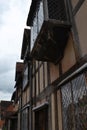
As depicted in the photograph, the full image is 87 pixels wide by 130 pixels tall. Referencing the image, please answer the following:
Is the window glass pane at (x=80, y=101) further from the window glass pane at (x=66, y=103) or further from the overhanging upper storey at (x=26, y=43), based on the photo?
the overhanging upper storey at (x=26, y=43)

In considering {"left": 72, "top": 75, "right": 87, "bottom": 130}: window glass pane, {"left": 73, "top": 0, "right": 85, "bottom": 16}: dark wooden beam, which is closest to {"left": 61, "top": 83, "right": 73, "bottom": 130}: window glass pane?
{"left": 72, "top": 75, "right": 87, "bottom": 130}: window glass pane

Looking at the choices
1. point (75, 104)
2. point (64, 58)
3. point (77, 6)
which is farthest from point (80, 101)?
point (77, 6)

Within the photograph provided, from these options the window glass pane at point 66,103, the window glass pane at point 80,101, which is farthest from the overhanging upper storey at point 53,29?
the window glass pane at point 80,101

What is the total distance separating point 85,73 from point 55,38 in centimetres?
151

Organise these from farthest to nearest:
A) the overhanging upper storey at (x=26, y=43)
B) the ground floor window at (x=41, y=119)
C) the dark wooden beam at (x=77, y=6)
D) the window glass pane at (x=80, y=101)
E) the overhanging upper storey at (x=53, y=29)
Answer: the overhanging upper storey at (x=26, y=43) → the ground floor window at (x=41, y=119) → the overhanging upper storey at (x=53, y=29) → the dark wooden beam at (x=77, y=6) → the window glass pane at (x=80, y=101)

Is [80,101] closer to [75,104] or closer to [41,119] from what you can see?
[75,104]

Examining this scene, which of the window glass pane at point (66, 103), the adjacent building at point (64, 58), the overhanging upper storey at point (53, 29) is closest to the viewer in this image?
the adjacent building at point (64, 58)

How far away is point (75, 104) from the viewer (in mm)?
4508

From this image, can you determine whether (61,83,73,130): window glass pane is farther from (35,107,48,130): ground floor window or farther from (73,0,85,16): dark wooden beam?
(35,107,48,130): ground floor window

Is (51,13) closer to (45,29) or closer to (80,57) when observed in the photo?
(45,29)

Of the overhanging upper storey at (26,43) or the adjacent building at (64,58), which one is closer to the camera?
the adjacent building at (64,58)

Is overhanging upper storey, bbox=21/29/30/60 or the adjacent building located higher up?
overhanging upper storey, bbox=21/29/30/60

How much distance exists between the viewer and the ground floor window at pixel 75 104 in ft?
13.6

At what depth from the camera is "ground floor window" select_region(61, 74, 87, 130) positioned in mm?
4145
